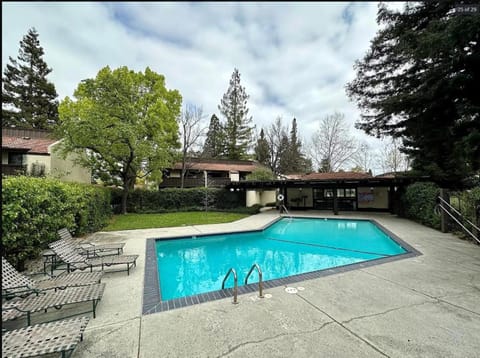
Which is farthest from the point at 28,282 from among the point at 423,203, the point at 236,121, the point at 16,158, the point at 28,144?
the point at 236,121

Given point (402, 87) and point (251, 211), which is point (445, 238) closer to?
point (402, 87)

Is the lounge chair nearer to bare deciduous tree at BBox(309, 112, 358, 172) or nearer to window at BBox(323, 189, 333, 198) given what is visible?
window at BBox(323, 189, 333, 198)

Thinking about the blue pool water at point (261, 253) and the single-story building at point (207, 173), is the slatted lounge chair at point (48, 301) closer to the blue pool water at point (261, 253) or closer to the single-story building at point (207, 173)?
the blue pool water at point (261, 253)

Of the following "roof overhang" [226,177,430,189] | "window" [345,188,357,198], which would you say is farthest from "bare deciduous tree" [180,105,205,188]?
"window" [345,188,357,198]

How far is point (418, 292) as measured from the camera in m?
3.95

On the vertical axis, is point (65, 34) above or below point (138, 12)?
below

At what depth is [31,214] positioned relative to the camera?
205 inches

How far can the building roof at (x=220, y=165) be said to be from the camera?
24722 mm

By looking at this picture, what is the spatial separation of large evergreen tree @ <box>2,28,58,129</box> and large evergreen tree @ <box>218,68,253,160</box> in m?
19.9

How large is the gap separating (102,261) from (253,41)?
5.40 m

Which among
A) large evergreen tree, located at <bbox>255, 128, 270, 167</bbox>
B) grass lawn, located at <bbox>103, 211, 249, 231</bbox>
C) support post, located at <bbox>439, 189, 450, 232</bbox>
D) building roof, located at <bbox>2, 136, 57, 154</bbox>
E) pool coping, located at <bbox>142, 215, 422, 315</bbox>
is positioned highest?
large evergreen tree, located at <bbox>255, 128, 270, 167</bbox>

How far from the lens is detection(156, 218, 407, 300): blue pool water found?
6.09m

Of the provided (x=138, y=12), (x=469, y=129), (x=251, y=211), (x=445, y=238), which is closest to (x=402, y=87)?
(x=469, y=129)

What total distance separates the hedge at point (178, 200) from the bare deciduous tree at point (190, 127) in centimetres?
412
